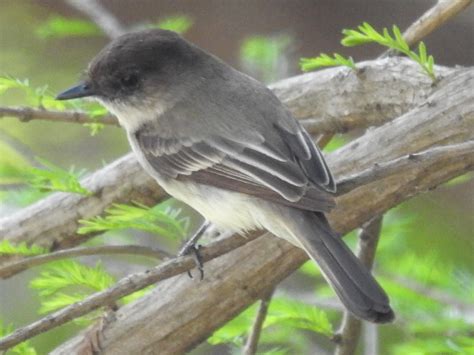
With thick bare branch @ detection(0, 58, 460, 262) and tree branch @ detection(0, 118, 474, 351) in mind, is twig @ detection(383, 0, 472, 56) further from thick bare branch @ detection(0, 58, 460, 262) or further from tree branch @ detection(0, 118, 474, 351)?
tree branch @ detection(0, 118, 474, 351)

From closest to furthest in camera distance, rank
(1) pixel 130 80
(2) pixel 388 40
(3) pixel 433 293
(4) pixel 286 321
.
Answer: (2) pixel 388 40, (4) pixel 286 321, (1) pixel 130 80, (3) pixel 433 293

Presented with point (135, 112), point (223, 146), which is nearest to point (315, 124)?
point (223, 146)

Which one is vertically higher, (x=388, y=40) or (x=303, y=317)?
(x=388, y=40)

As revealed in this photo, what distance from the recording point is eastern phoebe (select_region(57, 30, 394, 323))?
2.81m

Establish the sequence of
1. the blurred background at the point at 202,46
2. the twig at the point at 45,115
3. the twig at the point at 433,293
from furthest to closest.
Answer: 1. the blurred background at the point at 202,46
2. the twig at the point at 433,293
3. the twig at the point at 45,115

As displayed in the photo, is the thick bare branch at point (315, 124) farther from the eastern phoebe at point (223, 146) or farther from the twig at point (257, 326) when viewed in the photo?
the twig at point (257, 326)

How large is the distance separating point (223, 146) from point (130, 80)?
1.65 ft

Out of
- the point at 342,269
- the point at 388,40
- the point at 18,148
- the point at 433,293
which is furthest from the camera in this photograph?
the point at 18,148

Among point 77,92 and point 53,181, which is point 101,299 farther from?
point 77,92

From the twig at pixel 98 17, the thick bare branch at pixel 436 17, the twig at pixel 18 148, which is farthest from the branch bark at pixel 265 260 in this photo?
the twig at pixel 98 17

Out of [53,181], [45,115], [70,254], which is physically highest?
[45,115]

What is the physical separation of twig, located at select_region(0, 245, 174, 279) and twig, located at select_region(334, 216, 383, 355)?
0.61 meters

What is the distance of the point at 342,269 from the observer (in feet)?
8.95

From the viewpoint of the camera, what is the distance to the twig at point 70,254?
3025mm
